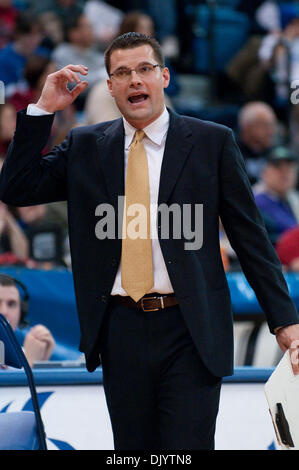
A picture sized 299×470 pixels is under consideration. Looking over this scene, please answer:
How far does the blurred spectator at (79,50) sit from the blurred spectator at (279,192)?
2157 mm

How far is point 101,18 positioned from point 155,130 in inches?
257

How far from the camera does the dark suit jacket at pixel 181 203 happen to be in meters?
2.67

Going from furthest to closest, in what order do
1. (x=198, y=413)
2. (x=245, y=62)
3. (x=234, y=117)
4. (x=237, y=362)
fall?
(x=245, y=62) < (x=234, y=117) < (x=237, y=362) < (x=198, y=413)

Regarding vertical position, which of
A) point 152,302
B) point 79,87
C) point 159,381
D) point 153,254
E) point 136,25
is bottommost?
point 159,381

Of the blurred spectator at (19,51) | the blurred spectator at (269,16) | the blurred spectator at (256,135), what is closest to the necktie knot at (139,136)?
the blurred spectator at (19,51)

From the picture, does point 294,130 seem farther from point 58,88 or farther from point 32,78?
point 58,88

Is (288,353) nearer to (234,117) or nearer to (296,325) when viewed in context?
(296,325)

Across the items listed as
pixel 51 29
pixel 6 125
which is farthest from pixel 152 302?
pixel 51 29

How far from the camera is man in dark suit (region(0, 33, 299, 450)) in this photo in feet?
8.66

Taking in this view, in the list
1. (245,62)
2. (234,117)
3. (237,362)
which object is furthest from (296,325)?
(245,62)

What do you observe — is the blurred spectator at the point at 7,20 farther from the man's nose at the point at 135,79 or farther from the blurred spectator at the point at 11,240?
the man's nose at the point at 135,79

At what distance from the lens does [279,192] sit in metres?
6.55

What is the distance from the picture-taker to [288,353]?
2674mm

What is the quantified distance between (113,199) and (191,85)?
6.86 m
